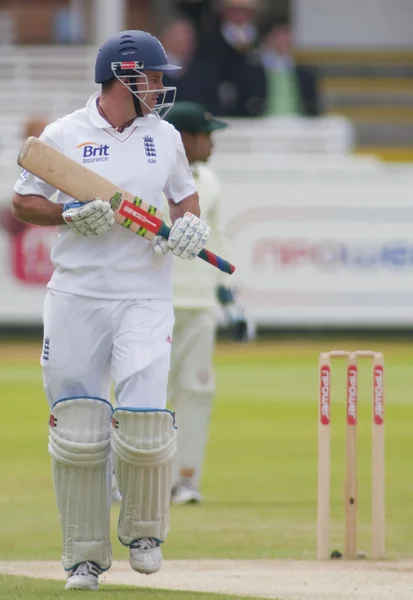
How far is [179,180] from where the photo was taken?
560 centimetres

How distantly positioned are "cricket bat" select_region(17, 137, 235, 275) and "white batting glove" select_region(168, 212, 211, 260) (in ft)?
0.31

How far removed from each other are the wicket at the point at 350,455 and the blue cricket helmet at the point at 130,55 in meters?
1.38

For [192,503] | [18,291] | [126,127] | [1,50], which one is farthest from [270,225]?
[126,127]

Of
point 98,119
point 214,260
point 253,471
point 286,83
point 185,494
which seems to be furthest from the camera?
point 286,83

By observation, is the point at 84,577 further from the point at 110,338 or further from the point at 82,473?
the point at 110,338

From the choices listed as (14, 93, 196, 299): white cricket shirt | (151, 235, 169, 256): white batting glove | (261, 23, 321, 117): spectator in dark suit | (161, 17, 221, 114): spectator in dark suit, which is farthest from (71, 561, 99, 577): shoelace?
(261, 23, 321, 117): spectator in dark suit

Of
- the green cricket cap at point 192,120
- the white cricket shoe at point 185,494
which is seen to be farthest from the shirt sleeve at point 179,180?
the white cricket shoe at point 185,494

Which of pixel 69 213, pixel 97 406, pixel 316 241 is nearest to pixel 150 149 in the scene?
pixel 69 213

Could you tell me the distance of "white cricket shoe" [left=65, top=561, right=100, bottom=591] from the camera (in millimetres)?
5336

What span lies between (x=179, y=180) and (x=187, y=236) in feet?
1.04

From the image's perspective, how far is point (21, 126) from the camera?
57.9ft

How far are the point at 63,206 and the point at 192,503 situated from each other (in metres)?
2.93

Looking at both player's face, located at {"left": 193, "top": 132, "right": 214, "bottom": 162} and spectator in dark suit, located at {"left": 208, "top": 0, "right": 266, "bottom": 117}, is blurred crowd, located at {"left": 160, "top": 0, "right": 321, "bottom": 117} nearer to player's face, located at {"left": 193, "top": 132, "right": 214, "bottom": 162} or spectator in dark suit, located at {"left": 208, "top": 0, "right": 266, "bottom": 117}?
spectator in dark suit, located at {"left": 208, "top": 0, "right": 266, "bottom": 117}

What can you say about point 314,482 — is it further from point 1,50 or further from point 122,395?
point 1,50
